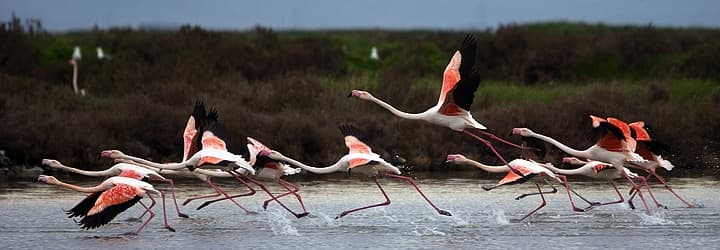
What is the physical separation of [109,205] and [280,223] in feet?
7.68

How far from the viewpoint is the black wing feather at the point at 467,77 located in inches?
565

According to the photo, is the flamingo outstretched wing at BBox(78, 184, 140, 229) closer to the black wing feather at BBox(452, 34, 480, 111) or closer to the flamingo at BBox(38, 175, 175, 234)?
the flamingo at BBox(38, 175, 175, 234)

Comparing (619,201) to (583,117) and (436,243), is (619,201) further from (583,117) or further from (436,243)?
(583,117)

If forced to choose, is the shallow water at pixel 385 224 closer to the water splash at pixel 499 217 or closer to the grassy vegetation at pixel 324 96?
the water splash at pixel 499 217

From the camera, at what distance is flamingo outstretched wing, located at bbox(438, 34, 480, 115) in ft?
47.2

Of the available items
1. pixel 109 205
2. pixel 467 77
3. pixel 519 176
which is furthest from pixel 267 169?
pixel 519 176

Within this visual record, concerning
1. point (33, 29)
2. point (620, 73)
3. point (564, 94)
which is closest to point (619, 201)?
point (564, 94)

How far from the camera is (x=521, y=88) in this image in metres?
27.8

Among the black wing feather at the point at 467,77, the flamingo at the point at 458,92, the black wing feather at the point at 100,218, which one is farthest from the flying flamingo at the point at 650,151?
the black wing feather at the point at 100,218

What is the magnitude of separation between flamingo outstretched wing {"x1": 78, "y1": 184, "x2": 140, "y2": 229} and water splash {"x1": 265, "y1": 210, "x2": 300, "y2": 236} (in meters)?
1.66

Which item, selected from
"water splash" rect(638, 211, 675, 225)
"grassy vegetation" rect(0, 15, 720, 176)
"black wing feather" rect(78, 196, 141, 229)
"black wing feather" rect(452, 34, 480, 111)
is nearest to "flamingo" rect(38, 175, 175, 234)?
"black wing feather" rect(78, 196, 141, 229)

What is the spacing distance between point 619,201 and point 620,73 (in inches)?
710

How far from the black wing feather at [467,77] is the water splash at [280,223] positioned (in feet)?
7.66

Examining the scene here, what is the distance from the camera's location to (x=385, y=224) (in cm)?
1498
